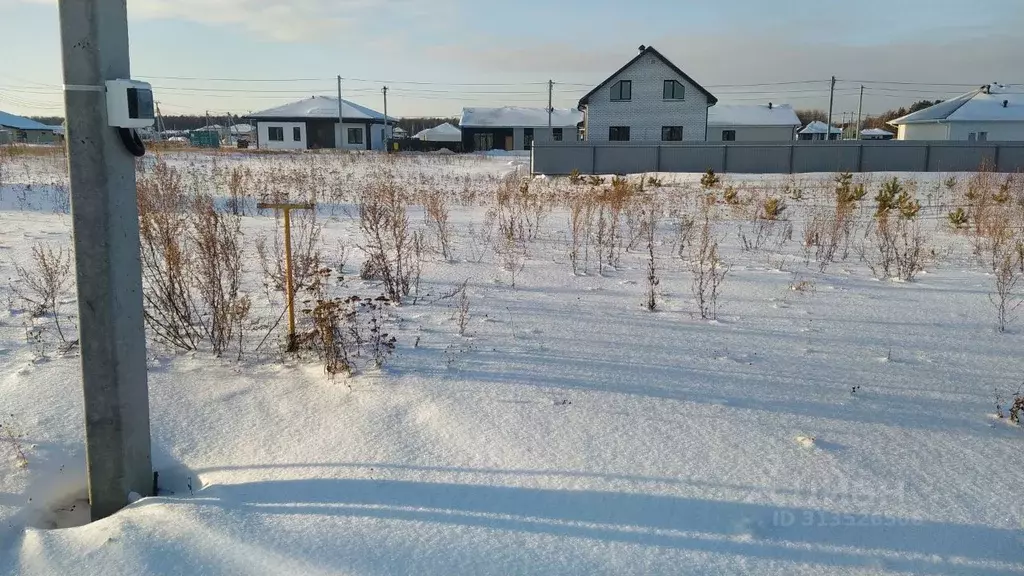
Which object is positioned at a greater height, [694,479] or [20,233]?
[20,233]

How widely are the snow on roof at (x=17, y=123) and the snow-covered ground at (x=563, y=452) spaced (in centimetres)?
7064

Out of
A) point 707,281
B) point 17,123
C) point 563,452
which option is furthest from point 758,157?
point 17,123

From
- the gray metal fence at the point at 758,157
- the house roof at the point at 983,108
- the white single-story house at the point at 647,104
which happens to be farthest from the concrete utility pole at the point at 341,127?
the house roof at the point at 983,108

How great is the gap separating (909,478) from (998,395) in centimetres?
137

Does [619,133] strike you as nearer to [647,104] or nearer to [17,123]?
[647,104]

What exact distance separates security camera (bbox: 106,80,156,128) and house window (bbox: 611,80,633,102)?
123 ft

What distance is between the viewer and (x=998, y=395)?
12.9ft

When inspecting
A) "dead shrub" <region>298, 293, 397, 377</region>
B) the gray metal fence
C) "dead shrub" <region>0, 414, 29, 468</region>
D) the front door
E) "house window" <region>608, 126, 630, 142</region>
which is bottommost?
"dead shrub" <region>0, 414, 29, 468</region>

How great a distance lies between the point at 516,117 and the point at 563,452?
5892 centimetres

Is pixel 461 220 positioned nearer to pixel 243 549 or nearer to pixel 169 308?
pixel 169 308

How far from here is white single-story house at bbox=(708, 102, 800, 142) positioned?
52.7m

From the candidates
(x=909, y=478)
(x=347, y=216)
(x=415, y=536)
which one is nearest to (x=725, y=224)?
(x=347, y=216)

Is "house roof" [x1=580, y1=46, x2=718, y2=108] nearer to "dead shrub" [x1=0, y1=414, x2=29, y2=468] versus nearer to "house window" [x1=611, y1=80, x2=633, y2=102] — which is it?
"house window" [x1=611, y1=80, x2=633, y2=102]

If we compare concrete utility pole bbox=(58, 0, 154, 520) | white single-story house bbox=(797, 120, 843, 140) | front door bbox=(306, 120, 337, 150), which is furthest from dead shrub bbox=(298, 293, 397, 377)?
white single-story house bbox=(797, 120, 843, 140)
